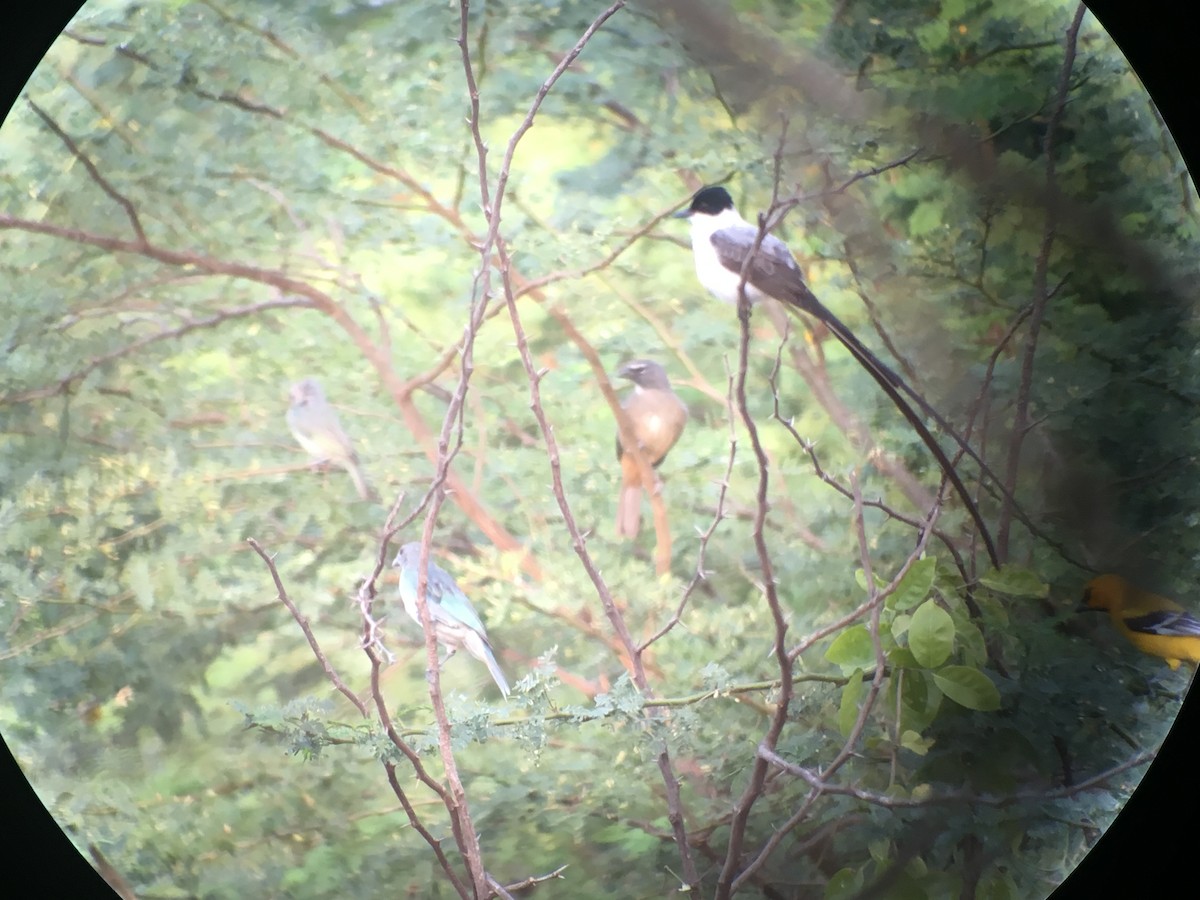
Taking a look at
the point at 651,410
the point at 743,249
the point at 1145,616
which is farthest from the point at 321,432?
the point at 1145,616

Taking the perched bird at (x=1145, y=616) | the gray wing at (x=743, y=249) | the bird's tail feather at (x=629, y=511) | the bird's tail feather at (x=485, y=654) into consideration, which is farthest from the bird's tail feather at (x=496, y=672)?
the perched bird at (x=1145, y=616)

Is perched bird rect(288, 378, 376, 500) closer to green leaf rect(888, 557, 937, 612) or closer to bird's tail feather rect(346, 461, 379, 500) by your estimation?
bird's tail feather rect(346, 461, 379, 500)

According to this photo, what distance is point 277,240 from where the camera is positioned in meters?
1.16

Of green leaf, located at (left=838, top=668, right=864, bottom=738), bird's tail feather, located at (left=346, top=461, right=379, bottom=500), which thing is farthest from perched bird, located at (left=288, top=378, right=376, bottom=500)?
green leaf, located at (left=838, top=668, right=864, bottom=738)

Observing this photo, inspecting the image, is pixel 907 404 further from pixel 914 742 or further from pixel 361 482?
pixel 361 482

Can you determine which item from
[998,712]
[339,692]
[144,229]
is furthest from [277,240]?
[998,712]

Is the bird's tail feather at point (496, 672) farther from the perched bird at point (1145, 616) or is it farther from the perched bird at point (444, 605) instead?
the perched bird at point (1145, 616)

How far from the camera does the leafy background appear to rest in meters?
1.15

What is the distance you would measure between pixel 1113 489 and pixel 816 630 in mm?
337

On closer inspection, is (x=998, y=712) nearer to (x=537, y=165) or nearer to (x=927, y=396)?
(x=927, y=396)

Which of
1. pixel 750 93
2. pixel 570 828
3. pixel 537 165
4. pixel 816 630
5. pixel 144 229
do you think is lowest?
pixel 570 828

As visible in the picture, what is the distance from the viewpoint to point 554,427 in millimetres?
1143

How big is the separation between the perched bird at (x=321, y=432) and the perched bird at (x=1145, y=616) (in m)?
0.72

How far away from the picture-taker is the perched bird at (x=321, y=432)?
3.76 feet
